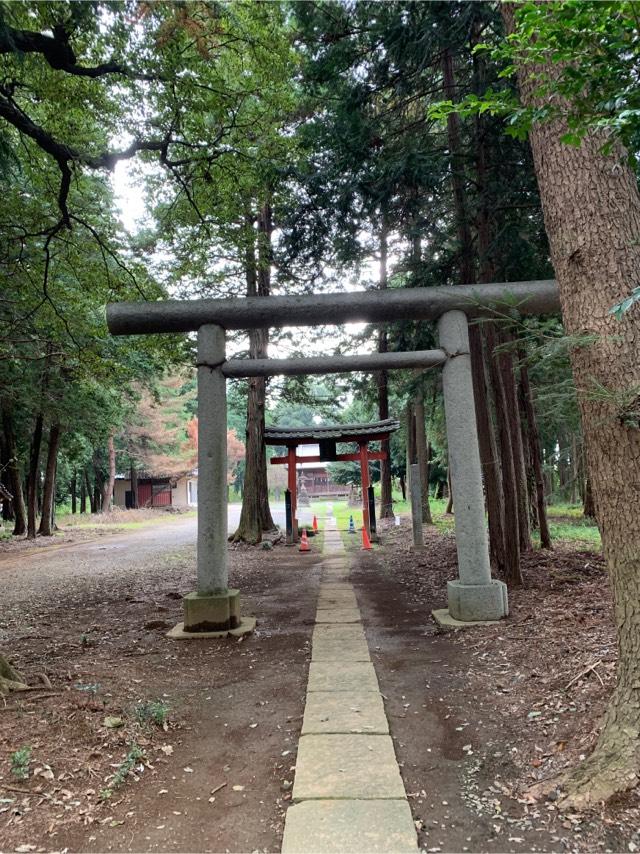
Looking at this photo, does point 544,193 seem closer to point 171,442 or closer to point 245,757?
point 245,757

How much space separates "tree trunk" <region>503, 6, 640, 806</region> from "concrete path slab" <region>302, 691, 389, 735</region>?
1233mm

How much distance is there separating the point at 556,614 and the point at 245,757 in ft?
11.9

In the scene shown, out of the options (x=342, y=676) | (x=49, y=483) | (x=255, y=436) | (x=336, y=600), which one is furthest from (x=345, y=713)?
(x=49, y=483)

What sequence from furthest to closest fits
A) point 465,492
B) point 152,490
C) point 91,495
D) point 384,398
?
point 152,490
point 91,495
point 384,398
point 465,492

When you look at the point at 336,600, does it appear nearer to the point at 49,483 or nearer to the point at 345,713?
the point at 345,713

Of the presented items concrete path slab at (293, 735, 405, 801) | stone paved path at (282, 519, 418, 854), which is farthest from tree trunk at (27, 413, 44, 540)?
concrete path slab at (293, 735, 405, 801)

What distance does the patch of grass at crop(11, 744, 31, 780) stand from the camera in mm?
2605

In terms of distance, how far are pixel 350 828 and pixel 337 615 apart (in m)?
4.07

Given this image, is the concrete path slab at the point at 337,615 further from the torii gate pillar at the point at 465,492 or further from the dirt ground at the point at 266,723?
the torii gate pillar at the point at 465,492

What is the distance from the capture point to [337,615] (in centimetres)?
622

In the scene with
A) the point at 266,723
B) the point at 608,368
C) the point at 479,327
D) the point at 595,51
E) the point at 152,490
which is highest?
the point at 479,327

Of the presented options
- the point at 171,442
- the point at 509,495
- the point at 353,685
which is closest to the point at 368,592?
the point at 509,495

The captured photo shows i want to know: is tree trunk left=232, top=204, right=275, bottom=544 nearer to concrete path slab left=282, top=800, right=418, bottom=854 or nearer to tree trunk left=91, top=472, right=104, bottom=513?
concrete path slab left=282, top=800, right=418, bottom=854

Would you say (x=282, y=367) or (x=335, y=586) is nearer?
(x=282, y=367)
